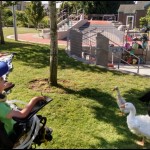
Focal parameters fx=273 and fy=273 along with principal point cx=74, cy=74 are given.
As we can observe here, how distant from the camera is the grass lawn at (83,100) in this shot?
483 cm

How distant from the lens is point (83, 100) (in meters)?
6.59

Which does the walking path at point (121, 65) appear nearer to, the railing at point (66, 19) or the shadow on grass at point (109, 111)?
the shadow on grass at point (109, 111)

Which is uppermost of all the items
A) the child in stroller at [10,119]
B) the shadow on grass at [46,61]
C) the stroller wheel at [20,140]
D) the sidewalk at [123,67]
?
the child in stroller at [10,119]

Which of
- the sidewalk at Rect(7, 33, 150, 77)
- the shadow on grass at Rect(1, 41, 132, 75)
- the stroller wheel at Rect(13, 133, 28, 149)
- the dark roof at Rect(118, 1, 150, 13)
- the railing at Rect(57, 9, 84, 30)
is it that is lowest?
the sidewalk at Rect(7, 33, 150, 77)

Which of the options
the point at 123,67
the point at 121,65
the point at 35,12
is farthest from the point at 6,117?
the point at 35,12

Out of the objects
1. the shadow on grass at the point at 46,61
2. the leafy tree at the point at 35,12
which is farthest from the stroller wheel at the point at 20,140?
the leafy tree at the point at 35,12

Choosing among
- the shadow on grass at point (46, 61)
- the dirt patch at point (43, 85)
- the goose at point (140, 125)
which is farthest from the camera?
the shadow on grass at point (46, 61)

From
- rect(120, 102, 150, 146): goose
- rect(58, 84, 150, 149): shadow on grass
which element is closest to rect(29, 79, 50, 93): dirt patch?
rect(58, 84, 150, 149): shadow on grass

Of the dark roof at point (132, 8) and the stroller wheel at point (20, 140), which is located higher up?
the dark roof at point (132, 8)

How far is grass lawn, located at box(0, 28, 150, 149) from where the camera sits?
4835mm

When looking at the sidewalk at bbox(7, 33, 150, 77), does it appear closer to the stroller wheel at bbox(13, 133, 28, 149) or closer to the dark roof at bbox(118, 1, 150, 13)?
the stroller wheel at bbox(13, 133, 28, 149)

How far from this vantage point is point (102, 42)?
1030cm

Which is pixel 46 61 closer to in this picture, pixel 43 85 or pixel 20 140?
pixel 43 85

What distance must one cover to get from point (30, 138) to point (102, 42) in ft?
24.3
